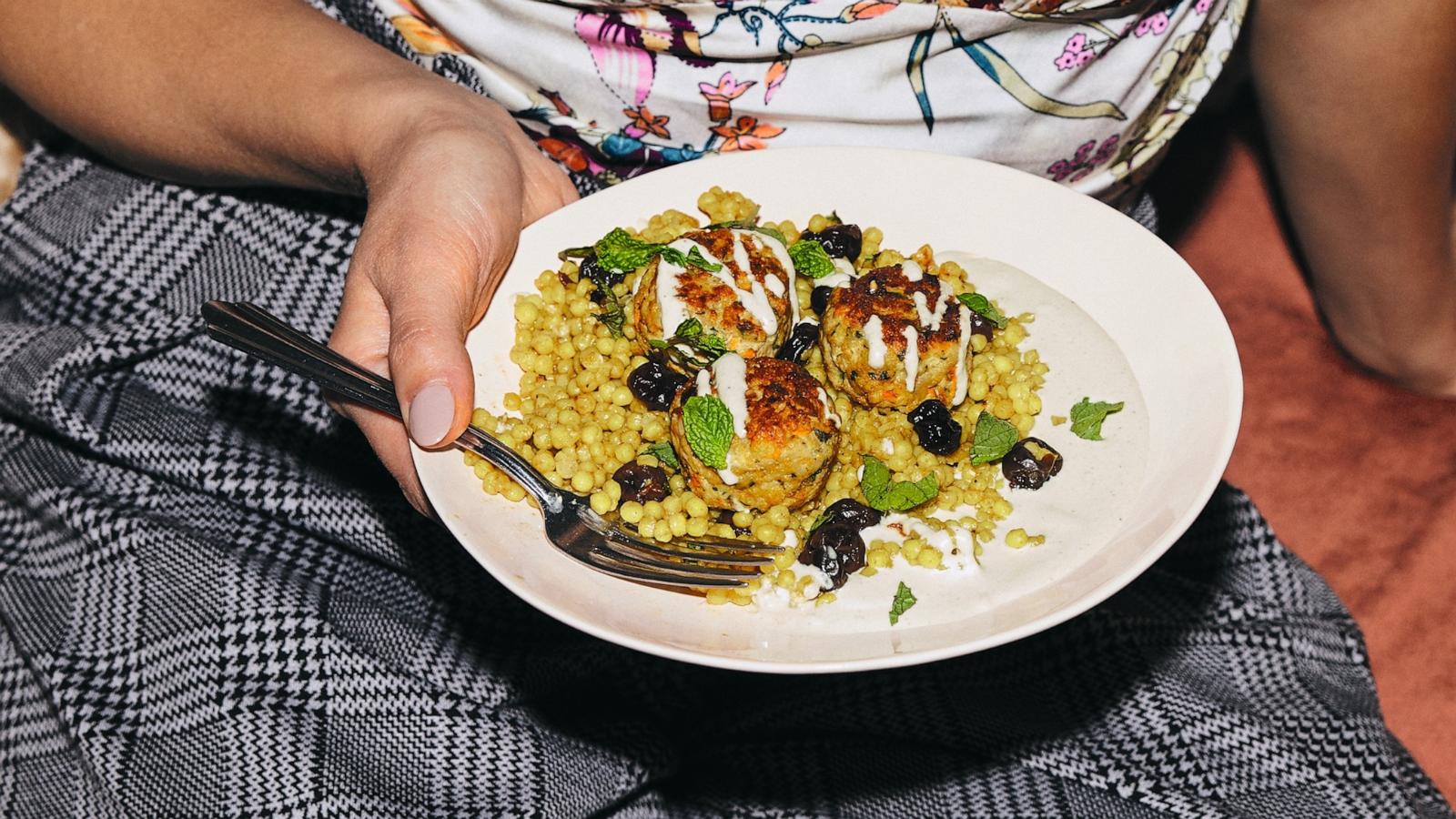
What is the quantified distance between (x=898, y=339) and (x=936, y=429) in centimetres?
12

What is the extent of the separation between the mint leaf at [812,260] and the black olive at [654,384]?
0.74ft

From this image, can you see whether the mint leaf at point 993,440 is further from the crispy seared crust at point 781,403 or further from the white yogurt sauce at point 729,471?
the white yogurt sauce at point 729,471

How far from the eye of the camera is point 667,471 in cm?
134

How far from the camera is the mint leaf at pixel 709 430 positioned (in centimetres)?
124

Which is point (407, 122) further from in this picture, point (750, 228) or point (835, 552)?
point (835, 552)

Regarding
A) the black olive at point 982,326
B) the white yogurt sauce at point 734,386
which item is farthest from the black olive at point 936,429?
the white yogurt sauce at point 734,386

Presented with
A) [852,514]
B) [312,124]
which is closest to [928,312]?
[852,514]

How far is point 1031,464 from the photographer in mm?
1258

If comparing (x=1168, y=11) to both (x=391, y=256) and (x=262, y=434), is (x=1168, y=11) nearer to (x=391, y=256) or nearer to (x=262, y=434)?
(x=391, y=256)

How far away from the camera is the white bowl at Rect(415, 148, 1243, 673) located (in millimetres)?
1095

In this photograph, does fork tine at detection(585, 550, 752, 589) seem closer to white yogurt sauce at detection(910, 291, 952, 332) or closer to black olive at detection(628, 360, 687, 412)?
black olive at detection(628, 360, 687, 412)

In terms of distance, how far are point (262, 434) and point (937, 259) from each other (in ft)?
3.28

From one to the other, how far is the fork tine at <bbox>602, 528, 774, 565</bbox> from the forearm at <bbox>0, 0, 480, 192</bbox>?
2.57ft

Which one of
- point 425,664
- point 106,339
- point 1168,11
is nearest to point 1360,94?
point 1168,11
